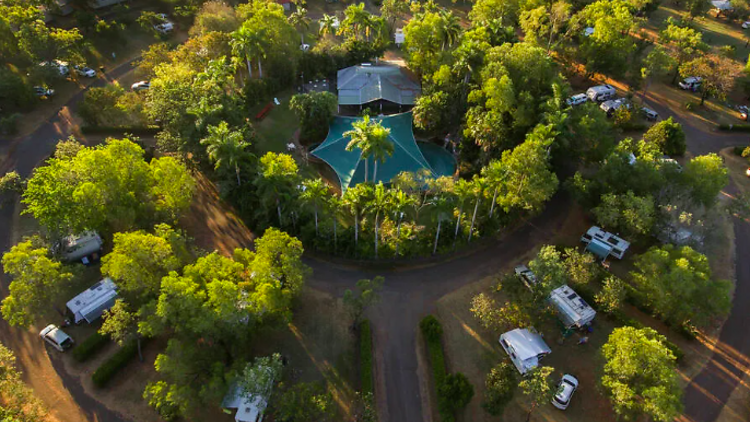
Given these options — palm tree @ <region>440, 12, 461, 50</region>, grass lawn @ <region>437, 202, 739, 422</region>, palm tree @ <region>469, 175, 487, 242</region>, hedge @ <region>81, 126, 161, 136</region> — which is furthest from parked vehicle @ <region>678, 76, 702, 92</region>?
hedge @ <region>81, 126, 161, 136</region>

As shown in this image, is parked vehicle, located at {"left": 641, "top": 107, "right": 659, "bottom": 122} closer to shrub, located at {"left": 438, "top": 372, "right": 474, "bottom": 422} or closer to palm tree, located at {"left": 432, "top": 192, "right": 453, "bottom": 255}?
palm tree, located at {"left": 432, "top": 192, "right": 453, "bottom": 255}

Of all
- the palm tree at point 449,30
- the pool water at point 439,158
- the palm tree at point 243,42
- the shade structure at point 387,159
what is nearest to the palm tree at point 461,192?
the shade structure at point 387,159

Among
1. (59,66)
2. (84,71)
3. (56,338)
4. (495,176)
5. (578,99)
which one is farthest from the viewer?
(84,71)

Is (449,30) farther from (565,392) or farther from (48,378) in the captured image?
(48,378)

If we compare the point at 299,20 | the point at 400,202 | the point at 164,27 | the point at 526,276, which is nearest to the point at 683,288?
the point at 526,276

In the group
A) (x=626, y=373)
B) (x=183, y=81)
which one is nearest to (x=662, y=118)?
(x=626, y=373)

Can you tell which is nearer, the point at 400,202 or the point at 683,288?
the point at 683,288

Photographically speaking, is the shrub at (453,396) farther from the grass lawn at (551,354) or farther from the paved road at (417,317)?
the paved road at (417,317)
